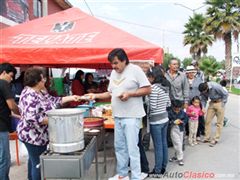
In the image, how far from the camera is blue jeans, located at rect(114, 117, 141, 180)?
159 inches

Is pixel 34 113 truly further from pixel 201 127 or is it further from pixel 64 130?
pixel 201 127

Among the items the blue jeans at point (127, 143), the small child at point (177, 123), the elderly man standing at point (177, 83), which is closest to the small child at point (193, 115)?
the elderly man standing at point (177, 83)

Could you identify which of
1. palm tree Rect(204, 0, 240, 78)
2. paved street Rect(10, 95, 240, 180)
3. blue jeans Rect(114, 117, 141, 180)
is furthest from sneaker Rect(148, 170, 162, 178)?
palm tree Rect(204, 0, 240, 78)

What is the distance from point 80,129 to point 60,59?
2263mm

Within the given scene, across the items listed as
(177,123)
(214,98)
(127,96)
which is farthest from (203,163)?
(127,96)

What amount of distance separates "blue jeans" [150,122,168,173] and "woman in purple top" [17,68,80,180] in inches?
68.1

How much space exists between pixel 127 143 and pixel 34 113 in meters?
1.41

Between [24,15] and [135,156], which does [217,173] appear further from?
[24,15]

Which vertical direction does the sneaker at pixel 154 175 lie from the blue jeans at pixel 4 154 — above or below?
below

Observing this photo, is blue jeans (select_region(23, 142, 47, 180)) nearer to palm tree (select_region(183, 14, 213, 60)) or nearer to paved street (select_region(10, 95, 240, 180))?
paved street (select_region(10, 95, 240, 180))

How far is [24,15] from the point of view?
11547 millimetres

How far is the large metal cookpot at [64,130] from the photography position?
2.96 meters

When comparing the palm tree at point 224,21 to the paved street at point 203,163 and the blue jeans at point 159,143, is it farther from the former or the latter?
the blue jeans at point 159,143

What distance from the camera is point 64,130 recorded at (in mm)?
2975
